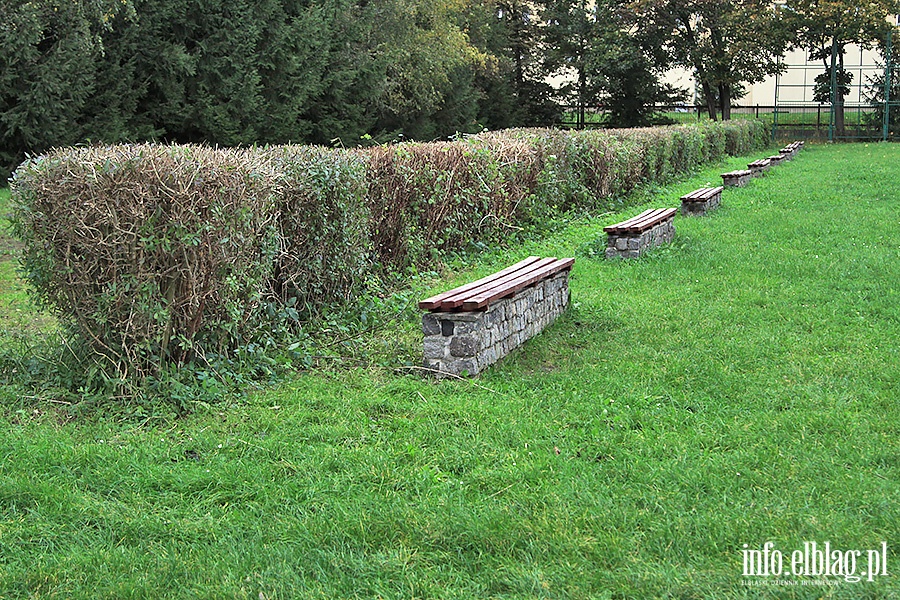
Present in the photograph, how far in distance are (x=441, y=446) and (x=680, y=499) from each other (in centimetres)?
123

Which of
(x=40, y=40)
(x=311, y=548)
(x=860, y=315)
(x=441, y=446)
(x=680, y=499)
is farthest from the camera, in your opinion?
(x=40, y=40)

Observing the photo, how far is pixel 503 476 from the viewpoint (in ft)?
13.0

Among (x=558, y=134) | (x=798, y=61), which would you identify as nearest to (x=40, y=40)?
(x=558, y=134)

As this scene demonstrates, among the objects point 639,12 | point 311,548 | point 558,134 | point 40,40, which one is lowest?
point 311,548

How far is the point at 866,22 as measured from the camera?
35.4 metres

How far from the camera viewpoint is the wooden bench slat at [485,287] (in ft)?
17.6

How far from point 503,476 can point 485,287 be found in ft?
6.94

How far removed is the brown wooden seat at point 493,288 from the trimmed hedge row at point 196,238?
3.97 feet

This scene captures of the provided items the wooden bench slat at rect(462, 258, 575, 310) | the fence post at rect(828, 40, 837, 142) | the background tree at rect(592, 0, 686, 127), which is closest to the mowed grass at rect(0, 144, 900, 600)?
the wooden bench slat at rect(462, 258, 575, 310)

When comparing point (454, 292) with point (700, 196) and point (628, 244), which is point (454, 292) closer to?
point (628, 244)

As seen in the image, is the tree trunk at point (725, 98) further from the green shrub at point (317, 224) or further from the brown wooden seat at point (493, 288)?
the green shrub at point (317, 224)

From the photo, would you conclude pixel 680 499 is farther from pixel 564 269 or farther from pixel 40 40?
pixel 40 40

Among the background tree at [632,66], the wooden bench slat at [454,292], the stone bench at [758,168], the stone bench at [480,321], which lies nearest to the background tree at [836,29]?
the background tree at [632,66]

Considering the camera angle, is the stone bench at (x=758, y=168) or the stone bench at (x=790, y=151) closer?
the stone bench at (x=758, y=168)
